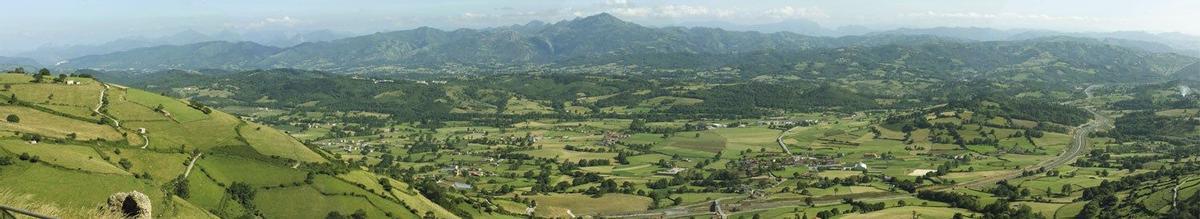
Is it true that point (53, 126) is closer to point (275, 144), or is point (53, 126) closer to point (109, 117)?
point (109, 117)

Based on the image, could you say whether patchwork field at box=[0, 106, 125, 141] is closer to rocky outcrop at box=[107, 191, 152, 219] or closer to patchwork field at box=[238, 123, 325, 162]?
patchwork field at box=[238, 123, 325, 162]

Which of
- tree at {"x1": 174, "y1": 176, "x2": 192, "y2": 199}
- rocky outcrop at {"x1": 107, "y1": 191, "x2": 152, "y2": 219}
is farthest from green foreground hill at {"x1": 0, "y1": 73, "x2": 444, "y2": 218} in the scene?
rocky outcrop at {"x1": 107, "y1": 191, "x2": 152, "y2": 219}

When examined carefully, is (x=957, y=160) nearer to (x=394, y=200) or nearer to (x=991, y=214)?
(x=991, y=214)

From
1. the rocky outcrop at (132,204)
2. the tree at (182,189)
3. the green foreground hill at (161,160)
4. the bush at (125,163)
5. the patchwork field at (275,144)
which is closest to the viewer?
the rocky outcrop at (132,204)

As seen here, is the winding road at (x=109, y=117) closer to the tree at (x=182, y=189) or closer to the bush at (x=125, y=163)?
the bush at (x=125, y=163)

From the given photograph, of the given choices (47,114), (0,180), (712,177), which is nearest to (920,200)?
(712,177)

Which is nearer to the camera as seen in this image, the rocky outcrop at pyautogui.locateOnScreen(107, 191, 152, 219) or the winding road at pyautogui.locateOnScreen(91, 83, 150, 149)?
the rocky outcrop at pyautogui.locateOnScreen(107, 191, 152, 219)

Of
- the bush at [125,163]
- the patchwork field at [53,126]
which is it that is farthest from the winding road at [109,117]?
the bush at [125,163]

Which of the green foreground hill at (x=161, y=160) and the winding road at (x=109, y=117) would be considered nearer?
the green foreground hill at (x=161, y=160)

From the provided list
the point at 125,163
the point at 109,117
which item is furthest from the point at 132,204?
the point at 109,117
